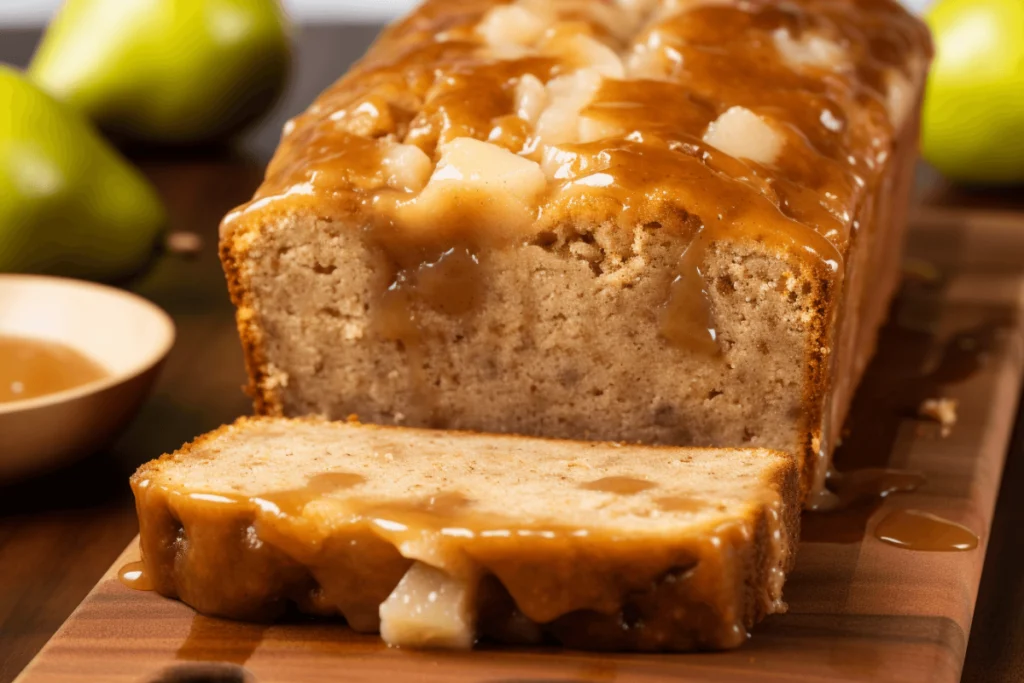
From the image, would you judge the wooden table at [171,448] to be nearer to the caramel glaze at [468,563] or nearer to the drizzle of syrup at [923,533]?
the drizzle of syrup at [923,533]

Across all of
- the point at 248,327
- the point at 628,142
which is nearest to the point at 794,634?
the point at 628,142

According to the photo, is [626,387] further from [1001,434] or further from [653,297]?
[1001,434]

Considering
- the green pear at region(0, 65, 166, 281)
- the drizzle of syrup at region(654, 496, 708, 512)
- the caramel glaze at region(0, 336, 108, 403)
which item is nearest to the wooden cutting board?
the drizzle of syrup at region(654, 496, 708, 512)

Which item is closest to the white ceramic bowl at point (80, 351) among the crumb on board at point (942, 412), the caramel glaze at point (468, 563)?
the caramel glaze at point (468, 563)

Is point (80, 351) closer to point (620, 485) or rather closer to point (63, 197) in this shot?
point (63, 197)

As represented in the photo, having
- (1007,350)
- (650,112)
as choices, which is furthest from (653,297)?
(1007,350)

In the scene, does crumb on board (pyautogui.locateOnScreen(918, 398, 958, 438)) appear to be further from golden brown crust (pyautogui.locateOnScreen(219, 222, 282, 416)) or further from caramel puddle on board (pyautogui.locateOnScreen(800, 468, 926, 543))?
golden brown crust (pyautogui.locateOnScreen(219, 222, 282, 416))
